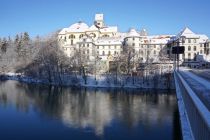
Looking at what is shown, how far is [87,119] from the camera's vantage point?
29.0m

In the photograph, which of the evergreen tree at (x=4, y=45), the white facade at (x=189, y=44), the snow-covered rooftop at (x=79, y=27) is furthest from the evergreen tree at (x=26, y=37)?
the white facade at (x=189, y=44)

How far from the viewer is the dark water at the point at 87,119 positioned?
2330 centimetres

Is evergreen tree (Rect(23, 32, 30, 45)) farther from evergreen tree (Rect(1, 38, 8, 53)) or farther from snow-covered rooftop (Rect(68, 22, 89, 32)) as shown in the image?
snow-covered rooftop (Rect(68, 22, 89, 32))

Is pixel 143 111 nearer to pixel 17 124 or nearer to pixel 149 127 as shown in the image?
pixel 149 127

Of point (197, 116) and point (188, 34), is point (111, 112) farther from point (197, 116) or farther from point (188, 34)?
point (188, 34)

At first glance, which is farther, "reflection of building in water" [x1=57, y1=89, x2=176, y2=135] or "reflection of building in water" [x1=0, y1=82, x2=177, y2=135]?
"reflection of building in water" [x1=0, y1=82, x2=177, y2=135]

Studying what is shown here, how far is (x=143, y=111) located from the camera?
106ft

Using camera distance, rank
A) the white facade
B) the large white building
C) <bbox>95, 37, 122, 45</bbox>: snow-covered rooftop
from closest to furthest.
→ the white facade
the large white building
<bbox>95, 37, 122, 45</bbox>: snow-covered rooftop

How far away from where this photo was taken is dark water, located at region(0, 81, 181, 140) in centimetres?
2330

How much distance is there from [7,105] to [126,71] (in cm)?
3245

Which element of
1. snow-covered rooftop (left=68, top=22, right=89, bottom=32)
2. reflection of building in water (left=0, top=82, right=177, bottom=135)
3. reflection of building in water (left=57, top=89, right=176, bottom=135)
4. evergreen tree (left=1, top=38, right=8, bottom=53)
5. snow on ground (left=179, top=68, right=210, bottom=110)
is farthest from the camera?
evergreen tree (left=1, top=38, right=8, bottom=53)

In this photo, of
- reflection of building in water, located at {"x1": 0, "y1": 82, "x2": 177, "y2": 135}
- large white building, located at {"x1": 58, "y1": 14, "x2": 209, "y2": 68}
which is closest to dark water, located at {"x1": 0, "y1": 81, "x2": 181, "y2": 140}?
reflection of building in water, located at {"x1": 0, "y1": 82, "x2": 177, "y2": 135}

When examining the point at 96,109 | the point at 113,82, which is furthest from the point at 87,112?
the point at 113,82

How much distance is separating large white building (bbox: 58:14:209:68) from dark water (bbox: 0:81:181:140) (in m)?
31.5
